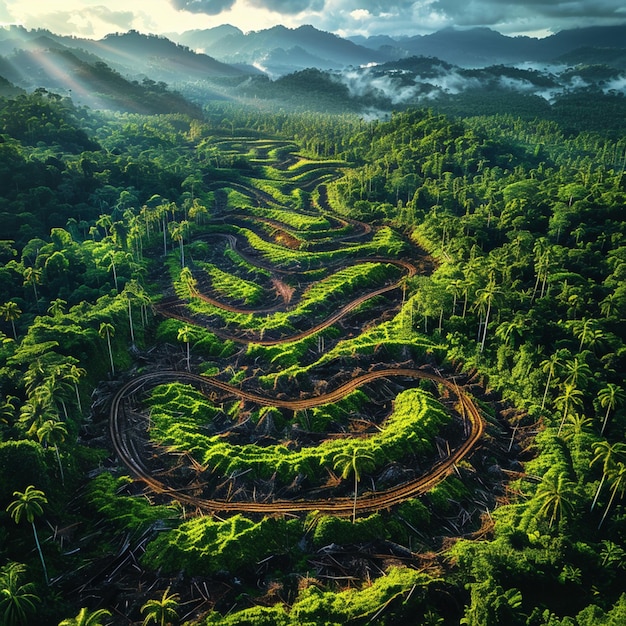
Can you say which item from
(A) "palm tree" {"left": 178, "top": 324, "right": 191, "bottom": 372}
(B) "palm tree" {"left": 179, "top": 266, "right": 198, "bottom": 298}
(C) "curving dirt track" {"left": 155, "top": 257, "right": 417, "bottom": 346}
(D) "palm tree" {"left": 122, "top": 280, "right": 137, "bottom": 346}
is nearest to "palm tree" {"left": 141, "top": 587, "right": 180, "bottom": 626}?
(A) "palm tree" {"left": 178, "top": 324, "right": 191, "bottom": 372}

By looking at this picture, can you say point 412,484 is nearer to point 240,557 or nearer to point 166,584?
point 240,557

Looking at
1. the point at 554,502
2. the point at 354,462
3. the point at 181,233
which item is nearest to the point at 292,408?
the point at 354,462

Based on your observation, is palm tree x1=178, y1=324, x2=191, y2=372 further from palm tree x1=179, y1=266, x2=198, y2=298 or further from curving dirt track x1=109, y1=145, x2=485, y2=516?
palm tree x1=179, y1=266, x2=198, y2=298

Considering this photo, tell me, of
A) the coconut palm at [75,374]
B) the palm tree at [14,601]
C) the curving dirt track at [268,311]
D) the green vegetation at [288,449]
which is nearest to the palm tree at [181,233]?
the curving dirt track at [268,311]

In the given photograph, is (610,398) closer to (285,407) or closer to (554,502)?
(554,502)

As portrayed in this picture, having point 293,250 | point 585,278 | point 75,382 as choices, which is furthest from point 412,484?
point 293,250

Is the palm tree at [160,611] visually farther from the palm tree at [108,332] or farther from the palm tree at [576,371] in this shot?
the palm tree at [576,371]
